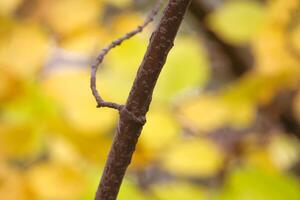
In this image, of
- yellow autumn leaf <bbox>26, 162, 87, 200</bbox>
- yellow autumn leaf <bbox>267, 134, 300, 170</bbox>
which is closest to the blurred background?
yellow autumn leaf <bbox>26, 162, 87, 200</bbox>

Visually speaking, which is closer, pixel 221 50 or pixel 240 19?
pixel 240 19

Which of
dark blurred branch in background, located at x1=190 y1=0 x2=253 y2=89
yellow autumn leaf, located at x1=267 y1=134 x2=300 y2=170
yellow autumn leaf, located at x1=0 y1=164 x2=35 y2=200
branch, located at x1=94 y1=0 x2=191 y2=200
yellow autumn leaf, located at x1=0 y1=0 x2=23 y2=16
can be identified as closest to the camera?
branch, located at x1=94 y1=0 x2=191 y2=200

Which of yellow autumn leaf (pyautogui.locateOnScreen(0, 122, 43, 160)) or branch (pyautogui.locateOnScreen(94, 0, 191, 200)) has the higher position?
yellow autumn leaf (pyautogui.locateOnScreen(0, 122, 43, 160))

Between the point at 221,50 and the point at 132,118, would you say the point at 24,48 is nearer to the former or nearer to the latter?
the point at 221,50

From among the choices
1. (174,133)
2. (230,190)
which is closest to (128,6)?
(174,133)

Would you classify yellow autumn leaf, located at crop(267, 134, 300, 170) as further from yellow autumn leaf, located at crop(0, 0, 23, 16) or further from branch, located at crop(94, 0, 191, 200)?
branch, located at crop(94, 0, 191, 200)

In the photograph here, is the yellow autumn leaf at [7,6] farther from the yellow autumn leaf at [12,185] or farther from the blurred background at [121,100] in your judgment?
the yellow autumn leaf at [12,185]

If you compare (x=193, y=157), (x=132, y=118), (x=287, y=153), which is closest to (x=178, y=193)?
(x=193, y=157)

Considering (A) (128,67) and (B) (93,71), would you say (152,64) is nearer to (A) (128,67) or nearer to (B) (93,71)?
(B) (93,71)
